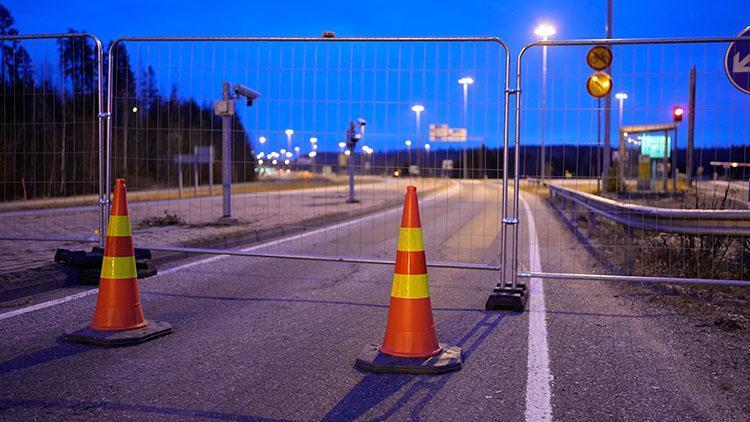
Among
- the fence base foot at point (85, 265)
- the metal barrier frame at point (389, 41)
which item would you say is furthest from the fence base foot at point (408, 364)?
the fence base foot at point (85, 265)

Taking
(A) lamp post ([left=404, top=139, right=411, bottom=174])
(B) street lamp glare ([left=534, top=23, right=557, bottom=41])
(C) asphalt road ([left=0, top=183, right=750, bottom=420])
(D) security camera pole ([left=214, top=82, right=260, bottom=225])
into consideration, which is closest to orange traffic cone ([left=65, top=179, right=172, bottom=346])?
(C) asphalt road ([left=0, top=183, right=750, bottom=420])

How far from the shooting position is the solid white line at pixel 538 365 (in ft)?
13.4

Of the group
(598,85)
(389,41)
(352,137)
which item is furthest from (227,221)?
(598,85)

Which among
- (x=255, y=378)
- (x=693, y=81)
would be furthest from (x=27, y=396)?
(x=693, y=81)

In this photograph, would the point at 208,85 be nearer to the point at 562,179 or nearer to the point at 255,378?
the point at 562,179

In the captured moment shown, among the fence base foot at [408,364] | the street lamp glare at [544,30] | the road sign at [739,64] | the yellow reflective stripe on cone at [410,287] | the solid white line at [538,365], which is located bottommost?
the solid white line at [538,365]

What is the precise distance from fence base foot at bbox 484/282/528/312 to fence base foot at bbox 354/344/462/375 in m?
1.93

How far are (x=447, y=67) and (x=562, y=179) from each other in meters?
2.01

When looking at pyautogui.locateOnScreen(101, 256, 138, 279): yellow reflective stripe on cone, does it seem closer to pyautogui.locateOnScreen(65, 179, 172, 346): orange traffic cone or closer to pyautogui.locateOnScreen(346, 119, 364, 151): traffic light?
pyautogui.locateOnScreen(65, 179, 172, 346): orange traffic cone

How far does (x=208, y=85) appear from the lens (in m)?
9.45

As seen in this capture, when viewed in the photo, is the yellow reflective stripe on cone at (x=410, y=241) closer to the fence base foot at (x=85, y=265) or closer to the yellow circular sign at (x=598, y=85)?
the fence base foot at (x=85, y=265)

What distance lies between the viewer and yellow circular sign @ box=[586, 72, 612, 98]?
29.2 ft

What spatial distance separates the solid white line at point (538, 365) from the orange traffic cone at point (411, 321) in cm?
56

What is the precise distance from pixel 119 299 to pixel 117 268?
0.26 m
